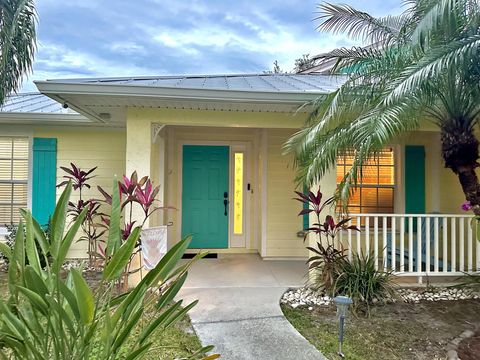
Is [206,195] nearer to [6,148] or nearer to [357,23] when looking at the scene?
[6,148]

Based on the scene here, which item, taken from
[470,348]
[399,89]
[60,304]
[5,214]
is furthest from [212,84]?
[5,214]

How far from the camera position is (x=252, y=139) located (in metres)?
7.26

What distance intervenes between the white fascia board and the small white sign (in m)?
1.75

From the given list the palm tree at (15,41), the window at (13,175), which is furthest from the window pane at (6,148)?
the palm tree at (15,41)

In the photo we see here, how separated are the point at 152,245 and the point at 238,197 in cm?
308

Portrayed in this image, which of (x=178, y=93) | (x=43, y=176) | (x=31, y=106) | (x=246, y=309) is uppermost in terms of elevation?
(x=31, y=106)

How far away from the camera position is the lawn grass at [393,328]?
10.7 feet

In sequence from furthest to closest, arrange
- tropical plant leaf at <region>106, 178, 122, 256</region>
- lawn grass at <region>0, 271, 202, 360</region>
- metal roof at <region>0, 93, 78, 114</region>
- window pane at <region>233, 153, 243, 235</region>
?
window pane at <region>233, 153, 243, 235</region> < metal roof at <region>0, 93, 78, 114</region> < lawn grass at <region>0, 271, 202, 360</region> < tropical plant leaf at <region>106, 178, 122, 256</region>

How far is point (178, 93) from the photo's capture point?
4438mm

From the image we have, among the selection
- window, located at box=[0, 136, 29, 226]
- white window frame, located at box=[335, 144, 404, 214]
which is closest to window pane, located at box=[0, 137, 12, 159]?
window, located at box=[0, 136, 29, 226]

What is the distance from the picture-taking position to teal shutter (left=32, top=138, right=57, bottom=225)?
6.64 m

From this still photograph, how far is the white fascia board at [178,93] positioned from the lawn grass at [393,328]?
2.70 metres

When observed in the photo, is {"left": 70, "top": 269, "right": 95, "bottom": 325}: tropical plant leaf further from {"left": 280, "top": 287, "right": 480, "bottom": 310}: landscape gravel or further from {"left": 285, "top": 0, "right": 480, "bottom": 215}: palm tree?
{"left": 280, "top": 287, "right": 480, "bottom": 310}: landscape gravel

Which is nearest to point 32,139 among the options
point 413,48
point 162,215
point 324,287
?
point 162,215
